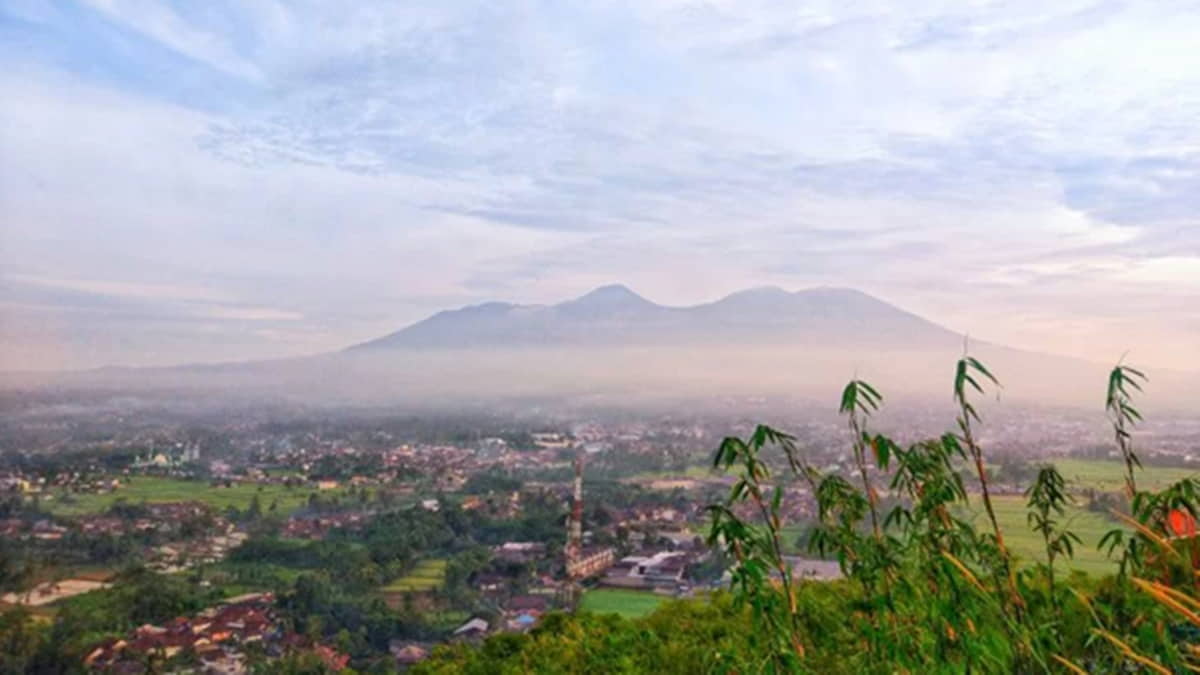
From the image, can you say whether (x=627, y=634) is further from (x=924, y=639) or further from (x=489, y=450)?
(x=489, y=450)

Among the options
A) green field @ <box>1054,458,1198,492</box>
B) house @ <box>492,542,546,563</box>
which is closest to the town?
house @ <box>492,542,546,563</box>

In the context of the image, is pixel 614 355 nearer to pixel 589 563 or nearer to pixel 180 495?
pixel 589 563

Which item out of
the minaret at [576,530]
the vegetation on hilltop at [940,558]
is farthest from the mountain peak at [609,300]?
the vegetation on hilltop at [940,558]

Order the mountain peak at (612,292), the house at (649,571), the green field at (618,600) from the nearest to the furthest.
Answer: the green field at (618,600), the house at (649,571), the mountain peak at (612,292)

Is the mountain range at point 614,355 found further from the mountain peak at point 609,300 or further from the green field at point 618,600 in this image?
the green field at point 618,600

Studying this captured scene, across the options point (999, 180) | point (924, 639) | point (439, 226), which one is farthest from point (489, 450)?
point (924, 639)

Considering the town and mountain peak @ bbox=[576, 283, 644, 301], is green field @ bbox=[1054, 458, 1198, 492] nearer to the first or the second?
the town

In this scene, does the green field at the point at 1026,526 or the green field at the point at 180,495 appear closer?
the green field at the point at 1026,526
